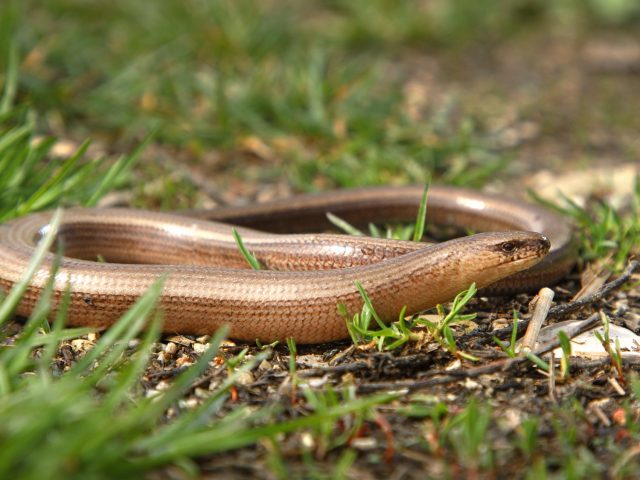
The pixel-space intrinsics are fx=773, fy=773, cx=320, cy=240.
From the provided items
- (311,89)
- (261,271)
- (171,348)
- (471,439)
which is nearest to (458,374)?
(471,439)

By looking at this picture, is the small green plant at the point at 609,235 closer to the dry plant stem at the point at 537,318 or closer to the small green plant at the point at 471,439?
the dry plant stem at the point at 537,318

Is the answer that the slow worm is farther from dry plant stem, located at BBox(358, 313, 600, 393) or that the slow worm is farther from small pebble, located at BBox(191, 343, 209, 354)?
dry plant stem, located at BBox(358, 313, 600, 393)

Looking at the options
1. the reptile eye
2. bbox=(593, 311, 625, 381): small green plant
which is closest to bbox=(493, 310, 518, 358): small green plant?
bbox=(593, 311, 625, 381): small green plant

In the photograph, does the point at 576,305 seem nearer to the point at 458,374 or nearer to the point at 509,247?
the point at 509,247

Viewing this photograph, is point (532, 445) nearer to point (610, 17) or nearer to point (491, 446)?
point (491, 446)

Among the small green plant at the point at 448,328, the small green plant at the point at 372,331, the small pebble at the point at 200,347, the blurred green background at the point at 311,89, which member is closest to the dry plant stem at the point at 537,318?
the small green plant at the point at 448,328

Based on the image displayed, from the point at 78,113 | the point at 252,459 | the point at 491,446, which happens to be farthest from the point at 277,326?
the point at 78,113
